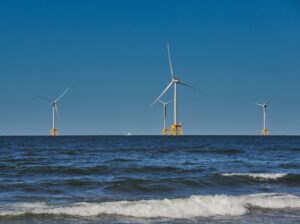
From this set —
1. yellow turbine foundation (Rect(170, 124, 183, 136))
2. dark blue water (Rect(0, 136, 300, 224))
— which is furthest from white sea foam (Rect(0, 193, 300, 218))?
yellow turbine foundation (Rect(170, 124, 183, 136))

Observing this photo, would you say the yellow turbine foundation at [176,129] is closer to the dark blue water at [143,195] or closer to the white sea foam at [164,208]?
the dark blue water at [143,195]

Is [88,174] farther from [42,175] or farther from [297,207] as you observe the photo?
[297,207]

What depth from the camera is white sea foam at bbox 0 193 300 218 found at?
17.8 metres

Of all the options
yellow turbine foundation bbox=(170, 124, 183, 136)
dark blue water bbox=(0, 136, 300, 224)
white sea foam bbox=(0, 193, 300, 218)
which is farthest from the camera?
yellow turbine foundation bbox=(170, 124, 183, 136)

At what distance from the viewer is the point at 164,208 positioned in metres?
18.4

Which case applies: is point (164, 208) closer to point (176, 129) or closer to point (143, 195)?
point (143, 195)

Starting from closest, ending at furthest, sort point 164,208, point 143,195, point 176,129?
point 164,208
point 143,195
point 176,129

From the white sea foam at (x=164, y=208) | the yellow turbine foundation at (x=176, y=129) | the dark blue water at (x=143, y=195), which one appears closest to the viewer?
the dark blue water at (x=143, y=195)

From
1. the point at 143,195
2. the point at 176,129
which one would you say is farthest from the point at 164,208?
the point at 176,129

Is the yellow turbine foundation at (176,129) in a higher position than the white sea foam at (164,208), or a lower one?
higher

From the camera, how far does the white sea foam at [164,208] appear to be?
1780 cm

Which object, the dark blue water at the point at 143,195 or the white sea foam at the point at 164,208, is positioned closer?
the dark blue water at the point at 143,195

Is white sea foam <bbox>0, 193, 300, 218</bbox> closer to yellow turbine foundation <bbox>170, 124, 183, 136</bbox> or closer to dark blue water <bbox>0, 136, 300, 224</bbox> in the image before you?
dark blue water <bbox>0, 136, 300, 224</bbox>

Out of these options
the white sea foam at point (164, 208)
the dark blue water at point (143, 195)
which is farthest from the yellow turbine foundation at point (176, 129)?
the white sea foam at point (164, 208)
